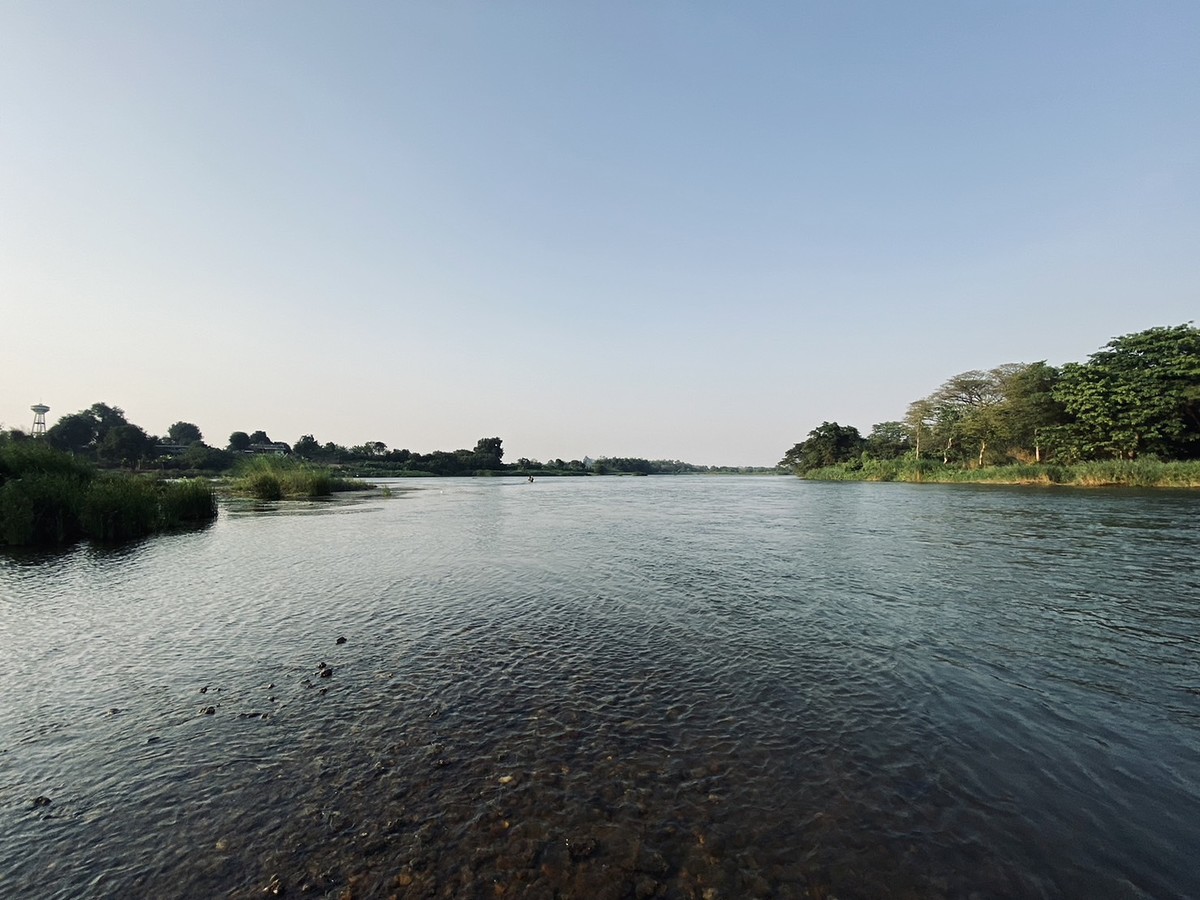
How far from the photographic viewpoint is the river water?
13.2ft

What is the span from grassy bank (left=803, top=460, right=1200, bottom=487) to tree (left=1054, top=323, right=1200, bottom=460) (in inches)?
163

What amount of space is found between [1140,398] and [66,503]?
8514 cm

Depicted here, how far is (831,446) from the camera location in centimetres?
11981

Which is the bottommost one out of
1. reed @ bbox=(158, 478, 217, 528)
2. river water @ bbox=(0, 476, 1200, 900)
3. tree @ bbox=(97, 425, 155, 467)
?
river water @ bbox=(0, 476, 1200, 900)

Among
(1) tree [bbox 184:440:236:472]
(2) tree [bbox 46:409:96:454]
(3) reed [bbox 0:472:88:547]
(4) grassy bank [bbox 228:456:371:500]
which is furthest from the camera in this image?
(2) tree [bbox 46:409:96:454]

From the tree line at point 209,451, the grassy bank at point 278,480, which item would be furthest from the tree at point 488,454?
the grassy bank at point 278,480

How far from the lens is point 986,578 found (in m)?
14.1

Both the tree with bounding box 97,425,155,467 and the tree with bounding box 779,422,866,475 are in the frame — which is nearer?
the tree with bounding box 97,425,155,467

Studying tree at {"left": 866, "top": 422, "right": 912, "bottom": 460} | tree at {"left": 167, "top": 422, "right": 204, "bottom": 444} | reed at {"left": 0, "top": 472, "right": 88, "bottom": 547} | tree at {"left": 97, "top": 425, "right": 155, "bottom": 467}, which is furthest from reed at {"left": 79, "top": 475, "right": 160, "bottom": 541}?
tree at {"left": 167, "top": 422, "right": 204, "bottom": 444}

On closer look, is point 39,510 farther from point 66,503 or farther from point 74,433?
point 74,433

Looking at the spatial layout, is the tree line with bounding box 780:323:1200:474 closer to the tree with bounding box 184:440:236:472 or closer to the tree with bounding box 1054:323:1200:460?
the tree with bounding box 1054:323:1200:460

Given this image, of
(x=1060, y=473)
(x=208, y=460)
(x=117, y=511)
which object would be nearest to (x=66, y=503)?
(x=117, y=511)

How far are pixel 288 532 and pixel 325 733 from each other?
74.2 feet

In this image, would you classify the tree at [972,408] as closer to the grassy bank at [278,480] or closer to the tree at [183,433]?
the grassy bank at [278,480]
